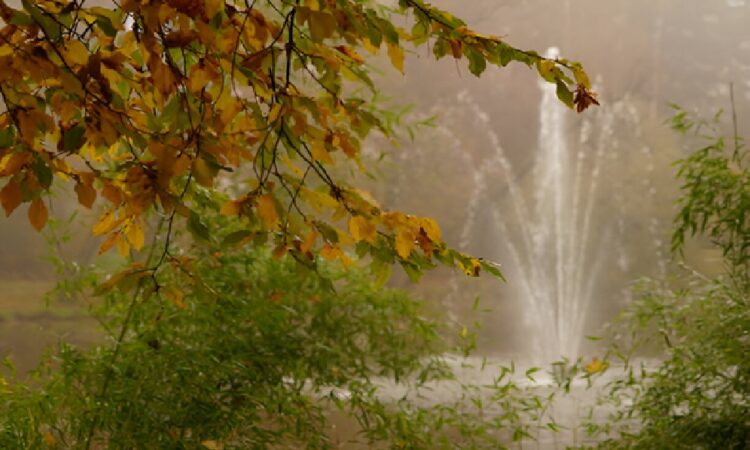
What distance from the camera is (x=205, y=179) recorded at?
3.44 feet

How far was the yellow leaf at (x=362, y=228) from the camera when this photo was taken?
45.2 inches

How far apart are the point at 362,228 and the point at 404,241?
5 cm

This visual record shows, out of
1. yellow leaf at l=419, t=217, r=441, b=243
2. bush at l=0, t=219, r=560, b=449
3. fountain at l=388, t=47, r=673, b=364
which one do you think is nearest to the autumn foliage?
yellow leaf at l=419, t=217, r=441, b=243

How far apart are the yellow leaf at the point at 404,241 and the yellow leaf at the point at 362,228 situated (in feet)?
0.10

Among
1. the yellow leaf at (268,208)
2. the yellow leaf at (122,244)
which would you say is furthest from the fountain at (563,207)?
the yellow leaf at (268,208)

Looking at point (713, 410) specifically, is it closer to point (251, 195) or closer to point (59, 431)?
point (59, 431)

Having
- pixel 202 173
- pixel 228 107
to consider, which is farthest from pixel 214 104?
pixel 202 173

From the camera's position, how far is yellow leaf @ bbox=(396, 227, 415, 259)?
3.74ft

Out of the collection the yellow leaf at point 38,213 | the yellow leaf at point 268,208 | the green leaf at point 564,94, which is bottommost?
the yellow leaf at point 38,213

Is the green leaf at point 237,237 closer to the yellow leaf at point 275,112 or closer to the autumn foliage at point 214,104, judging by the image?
the autumn foliage at point 214,104

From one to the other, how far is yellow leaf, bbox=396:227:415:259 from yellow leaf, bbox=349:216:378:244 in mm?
31

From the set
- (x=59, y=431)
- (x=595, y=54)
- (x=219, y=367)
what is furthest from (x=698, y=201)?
(x=595, y=54)

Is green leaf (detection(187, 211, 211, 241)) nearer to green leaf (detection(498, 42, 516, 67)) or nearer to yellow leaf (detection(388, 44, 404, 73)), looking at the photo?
yellow leaf (detection(388, 44, 404, 73))

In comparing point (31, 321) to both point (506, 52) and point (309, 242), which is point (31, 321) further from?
point (506, 52)
